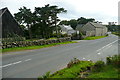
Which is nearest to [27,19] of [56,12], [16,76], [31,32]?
[31,32]

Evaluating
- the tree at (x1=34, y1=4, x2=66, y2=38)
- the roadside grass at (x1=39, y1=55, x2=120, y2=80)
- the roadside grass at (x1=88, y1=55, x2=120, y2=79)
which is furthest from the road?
the tree at (x1=34, y1=4, x2=66, y2=38)

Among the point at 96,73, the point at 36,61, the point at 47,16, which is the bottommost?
the point at 36,61

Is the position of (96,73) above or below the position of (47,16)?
below

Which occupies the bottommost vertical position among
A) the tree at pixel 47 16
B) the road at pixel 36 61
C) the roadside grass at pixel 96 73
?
the road at pixel 36 61

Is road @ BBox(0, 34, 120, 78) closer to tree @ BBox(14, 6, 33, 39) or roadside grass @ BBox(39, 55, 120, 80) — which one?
roadside grass @ BBox(39, 55, 120, 80)

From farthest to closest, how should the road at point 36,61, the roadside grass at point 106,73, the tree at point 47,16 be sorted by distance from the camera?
the tree at point 47,16 < the road at point 36,61 < the roadside grass at point 106,73

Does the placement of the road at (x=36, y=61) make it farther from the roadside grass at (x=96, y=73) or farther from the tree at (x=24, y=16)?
the tree at (x=24, y=16)

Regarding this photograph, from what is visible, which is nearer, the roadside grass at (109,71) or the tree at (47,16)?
the roadside grass at (109,71)

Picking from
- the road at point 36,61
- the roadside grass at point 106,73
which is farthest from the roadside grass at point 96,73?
the road at point 36,61

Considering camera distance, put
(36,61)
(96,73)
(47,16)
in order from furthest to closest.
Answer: (47,16) → (36,61) → (96,73)

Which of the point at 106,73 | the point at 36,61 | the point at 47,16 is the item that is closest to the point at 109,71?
the point at 106,73

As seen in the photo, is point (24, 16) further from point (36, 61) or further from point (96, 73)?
point (96, 73)

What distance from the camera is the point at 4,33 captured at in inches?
1233

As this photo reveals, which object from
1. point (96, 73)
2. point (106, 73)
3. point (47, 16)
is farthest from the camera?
point (47, 16)
